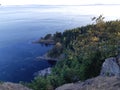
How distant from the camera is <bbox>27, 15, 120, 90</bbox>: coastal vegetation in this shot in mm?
27531

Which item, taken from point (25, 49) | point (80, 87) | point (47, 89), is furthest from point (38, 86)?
point (25, 49)

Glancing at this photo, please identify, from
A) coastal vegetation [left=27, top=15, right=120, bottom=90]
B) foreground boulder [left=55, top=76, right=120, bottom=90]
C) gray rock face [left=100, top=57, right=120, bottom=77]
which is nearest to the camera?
foreground boulder [left=55, top=76, right=120, bottom=90]

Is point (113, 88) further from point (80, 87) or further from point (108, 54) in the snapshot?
point (108, 54)

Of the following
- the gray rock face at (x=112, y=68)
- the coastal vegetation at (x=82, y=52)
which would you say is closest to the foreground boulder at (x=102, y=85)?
the gray rock face at (x=112, y=68)

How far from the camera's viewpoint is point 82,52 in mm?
48906

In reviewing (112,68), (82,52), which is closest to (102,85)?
(112,68)

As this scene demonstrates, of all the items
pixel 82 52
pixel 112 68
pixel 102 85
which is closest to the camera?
pixel 102 85

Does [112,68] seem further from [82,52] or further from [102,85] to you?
[82,52]

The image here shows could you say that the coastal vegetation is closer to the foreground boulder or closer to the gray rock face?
the gray rock face

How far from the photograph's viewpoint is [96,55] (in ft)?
98.0

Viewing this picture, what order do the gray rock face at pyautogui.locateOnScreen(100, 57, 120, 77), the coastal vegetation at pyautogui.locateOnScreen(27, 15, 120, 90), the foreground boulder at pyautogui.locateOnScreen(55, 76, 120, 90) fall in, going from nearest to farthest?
the foreground boulder at pyautogui.locateOnScreen(55, 76, 120, 90) → the gray rock face at pyautogui.locateOnScreen(100, 57, 120, 77) → the coastal vegetation at pyautogui.locateOnScreen(27, 15, 120, 90)

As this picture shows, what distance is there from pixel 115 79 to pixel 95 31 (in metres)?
60.1

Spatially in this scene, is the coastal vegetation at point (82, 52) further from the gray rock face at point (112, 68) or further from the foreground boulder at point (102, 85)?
the foreground boulder at point (102, 85)

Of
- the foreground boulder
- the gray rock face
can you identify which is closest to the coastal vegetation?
the gray rock face
